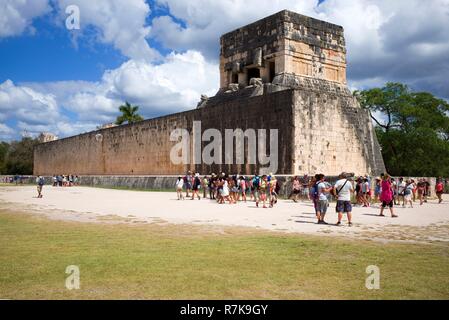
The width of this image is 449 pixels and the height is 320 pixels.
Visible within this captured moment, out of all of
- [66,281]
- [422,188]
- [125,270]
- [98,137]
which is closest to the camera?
[66,281]

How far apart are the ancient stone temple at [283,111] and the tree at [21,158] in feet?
145

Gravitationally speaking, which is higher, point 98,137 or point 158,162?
point 98,137

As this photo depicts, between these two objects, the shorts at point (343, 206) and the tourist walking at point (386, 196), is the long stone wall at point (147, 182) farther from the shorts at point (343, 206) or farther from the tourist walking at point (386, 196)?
the shorts at point (343, 206)

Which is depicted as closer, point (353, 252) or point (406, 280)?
point (406, 280)

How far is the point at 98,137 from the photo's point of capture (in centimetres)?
3591

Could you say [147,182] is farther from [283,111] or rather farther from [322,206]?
[322,206]

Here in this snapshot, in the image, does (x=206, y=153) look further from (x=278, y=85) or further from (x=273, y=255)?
(x=273, y=255)

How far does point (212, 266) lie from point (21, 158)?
226 ft

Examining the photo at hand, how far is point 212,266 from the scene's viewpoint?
5055mm

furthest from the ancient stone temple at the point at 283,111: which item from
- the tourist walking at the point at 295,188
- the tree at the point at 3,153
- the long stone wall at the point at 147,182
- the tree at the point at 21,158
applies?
the tree at the point at 3,153

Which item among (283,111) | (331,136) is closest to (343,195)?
(283,111)

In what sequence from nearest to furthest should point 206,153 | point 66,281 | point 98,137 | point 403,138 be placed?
1. point 66,281
2. point 206,153
3. point 403,138
4. point 98,137

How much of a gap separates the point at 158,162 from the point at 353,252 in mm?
22279
